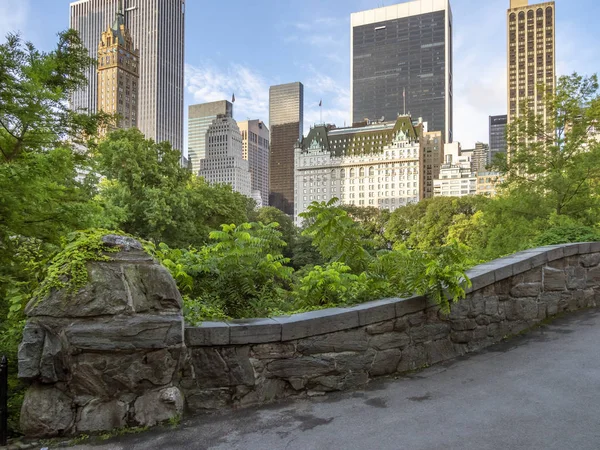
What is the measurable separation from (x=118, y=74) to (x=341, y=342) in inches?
5713

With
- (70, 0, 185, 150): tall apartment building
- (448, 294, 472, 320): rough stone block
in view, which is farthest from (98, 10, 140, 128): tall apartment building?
(448, 294, 472, 320): rough stone block

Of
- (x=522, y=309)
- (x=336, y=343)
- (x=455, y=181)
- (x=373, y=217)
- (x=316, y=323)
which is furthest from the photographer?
(x=455, y=181)

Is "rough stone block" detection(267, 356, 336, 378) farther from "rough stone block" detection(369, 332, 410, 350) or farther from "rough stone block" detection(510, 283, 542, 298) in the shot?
"rough stone block" detection(510, 283, 542, 298)

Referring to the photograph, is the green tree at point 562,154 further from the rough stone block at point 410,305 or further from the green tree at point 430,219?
the green tree at point 430,219

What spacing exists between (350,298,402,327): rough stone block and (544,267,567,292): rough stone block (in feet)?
10.6

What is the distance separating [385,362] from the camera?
4.91 m

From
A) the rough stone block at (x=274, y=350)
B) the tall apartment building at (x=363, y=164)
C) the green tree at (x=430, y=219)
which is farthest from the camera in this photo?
the tall apartment building at (x=363, y=164)

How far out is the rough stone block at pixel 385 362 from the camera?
4.86 meters

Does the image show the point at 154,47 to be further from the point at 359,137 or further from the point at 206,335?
the point at 206,335

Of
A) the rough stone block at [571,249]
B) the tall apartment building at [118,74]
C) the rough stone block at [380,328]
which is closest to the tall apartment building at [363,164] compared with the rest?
the tall apartment building at [118,74]

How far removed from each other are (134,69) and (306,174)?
239ft

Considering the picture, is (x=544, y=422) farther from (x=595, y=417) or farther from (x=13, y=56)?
(x=13, y=56)

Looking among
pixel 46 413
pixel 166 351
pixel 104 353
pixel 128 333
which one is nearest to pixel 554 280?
pixel 166 351

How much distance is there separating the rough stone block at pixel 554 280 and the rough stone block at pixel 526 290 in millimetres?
225
